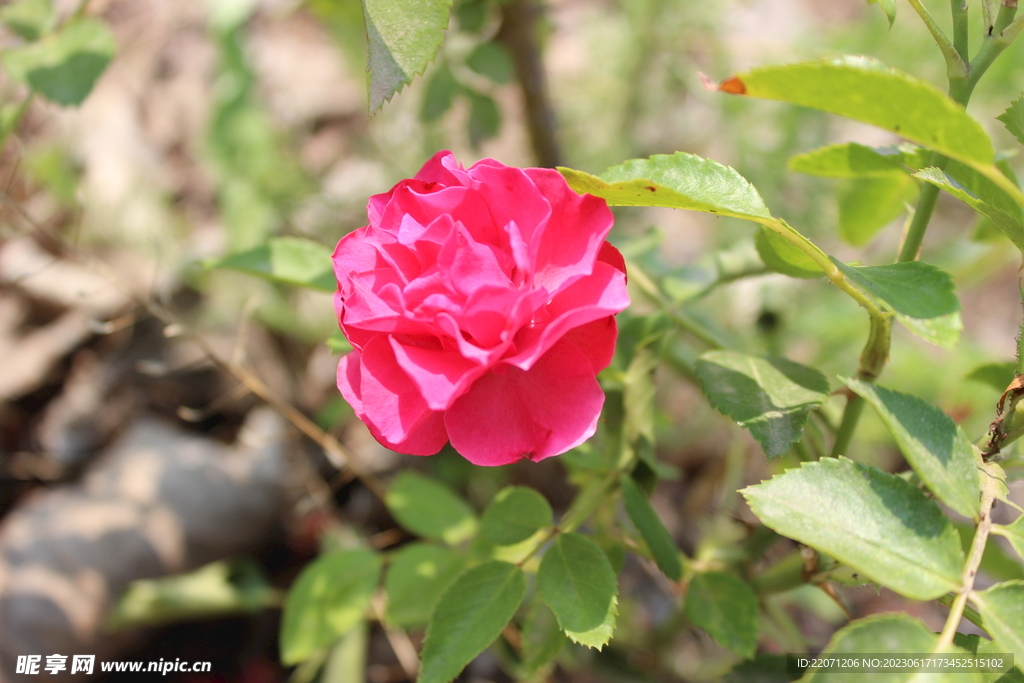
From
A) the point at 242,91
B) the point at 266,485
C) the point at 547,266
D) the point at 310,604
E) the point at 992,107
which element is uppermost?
the point at 547,266

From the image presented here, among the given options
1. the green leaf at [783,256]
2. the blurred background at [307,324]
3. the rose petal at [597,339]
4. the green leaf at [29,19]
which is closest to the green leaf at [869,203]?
the blurred background at [307,324]

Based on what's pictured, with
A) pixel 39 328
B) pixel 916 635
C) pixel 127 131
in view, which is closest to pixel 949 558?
pixel 916 635

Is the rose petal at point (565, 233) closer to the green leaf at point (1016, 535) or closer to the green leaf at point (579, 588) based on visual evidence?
the green leaf at point (579, 588)

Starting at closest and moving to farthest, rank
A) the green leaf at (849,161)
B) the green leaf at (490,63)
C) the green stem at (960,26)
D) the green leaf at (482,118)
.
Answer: the green stem at (960,26) → the green leaf at (849,161) → the green leaf at (490,63) → the green leaf at (482,118)

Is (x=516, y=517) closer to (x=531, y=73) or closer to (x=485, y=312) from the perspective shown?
(x=485, y=312)

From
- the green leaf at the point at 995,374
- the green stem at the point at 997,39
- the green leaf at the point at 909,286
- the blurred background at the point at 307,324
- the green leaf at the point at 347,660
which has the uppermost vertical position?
the green stem at the point at 997,39

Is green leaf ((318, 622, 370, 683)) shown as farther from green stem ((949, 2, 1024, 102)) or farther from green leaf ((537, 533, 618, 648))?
green stem ((949, 2, 1024, 102))

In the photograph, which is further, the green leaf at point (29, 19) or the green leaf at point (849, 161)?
the green leaf at point (29, 19)

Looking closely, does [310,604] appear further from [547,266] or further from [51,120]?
[51,120]

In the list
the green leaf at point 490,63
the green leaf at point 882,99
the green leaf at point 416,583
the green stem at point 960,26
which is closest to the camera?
the green leaf at point 882,99
